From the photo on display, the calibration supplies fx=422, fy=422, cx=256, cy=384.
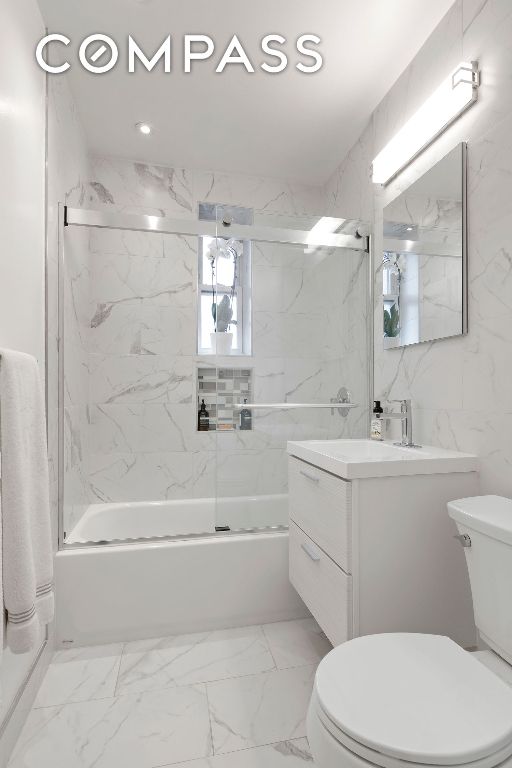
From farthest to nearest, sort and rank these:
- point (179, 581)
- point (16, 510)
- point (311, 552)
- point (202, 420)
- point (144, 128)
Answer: point (202, 420) < point (144, 128) < point (179, 581) < point (311, 552) < point (16, 510)

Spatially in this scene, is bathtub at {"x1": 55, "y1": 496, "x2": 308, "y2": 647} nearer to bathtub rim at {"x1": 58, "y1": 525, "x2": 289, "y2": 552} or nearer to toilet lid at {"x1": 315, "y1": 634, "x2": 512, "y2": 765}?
bathtub rim at {"x1": 58, "y1": 525, "x2": 289, "y2": 552}

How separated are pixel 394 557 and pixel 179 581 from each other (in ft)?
3.32

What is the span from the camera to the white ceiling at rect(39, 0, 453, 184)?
66.6 inches

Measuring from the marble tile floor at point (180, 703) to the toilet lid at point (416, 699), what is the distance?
0.58 m

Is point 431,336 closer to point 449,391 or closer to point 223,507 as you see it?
point 449,391

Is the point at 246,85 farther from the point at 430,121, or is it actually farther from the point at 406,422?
the point at 406,422

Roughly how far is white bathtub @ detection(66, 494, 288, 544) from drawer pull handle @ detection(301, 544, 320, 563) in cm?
39

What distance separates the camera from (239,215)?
2.06 meters

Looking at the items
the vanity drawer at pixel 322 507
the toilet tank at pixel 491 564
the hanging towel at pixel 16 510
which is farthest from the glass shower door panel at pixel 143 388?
Result: the toilet tank at pixel 491 564

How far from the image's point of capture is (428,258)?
1759 millimetres

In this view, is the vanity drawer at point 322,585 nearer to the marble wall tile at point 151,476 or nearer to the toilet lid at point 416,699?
the toilet lid at point 416,699

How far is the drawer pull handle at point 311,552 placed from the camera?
1.54 metres

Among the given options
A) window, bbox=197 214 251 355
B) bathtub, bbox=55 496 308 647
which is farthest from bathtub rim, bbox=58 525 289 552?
window, bbox=197 214 251 355

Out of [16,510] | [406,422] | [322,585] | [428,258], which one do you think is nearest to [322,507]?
[322,585]
